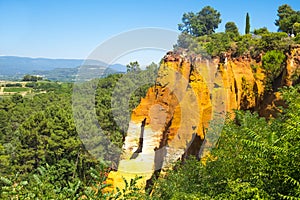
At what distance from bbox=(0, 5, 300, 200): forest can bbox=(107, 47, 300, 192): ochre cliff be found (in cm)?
60

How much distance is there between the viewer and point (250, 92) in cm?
1255

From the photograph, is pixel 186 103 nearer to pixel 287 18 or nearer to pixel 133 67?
pixel 287 18

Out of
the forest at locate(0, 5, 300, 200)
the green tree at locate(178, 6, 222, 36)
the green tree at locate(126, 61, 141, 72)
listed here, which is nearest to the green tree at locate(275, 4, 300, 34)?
the forest at locate(0, 5, 300, 200)

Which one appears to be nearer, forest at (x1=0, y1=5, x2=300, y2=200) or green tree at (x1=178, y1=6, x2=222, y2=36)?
forest at (x1=0, y1=5, x2=300, y2=200)

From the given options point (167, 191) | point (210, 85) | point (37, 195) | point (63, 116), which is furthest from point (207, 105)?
point (63, 116)

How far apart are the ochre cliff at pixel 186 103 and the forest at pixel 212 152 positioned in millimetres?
599

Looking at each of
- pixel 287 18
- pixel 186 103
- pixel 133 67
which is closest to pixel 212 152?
pixel 186 103

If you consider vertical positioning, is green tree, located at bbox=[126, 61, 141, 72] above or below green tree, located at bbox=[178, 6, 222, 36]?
below

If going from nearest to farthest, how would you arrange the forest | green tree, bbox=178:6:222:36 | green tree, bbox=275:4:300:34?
the forest → green tree, bbox=275:4:300:34 → green tree, bbox=178:6:222:36

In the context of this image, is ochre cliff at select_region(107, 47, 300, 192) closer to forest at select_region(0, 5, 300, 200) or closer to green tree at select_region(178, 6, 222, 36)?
forest at select_region(0, 5, 300, 200)

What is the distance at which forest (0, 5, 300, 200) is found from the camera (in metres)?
4.06

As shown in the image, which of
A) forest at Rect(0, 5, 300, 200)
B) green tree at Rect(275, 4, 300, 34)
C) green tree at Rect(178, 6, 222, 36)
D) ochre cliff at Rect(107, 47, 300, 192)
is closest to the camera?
forest at Rect(0, 5, 300, 200)

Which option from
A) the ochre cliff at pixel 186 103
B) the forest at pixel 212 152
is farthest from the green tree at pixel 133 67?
the ochre cliff at pixel 186 103

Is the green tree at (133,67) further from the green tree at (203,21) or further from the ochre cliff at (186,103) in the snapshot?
the ochre cliff at (186,103)
